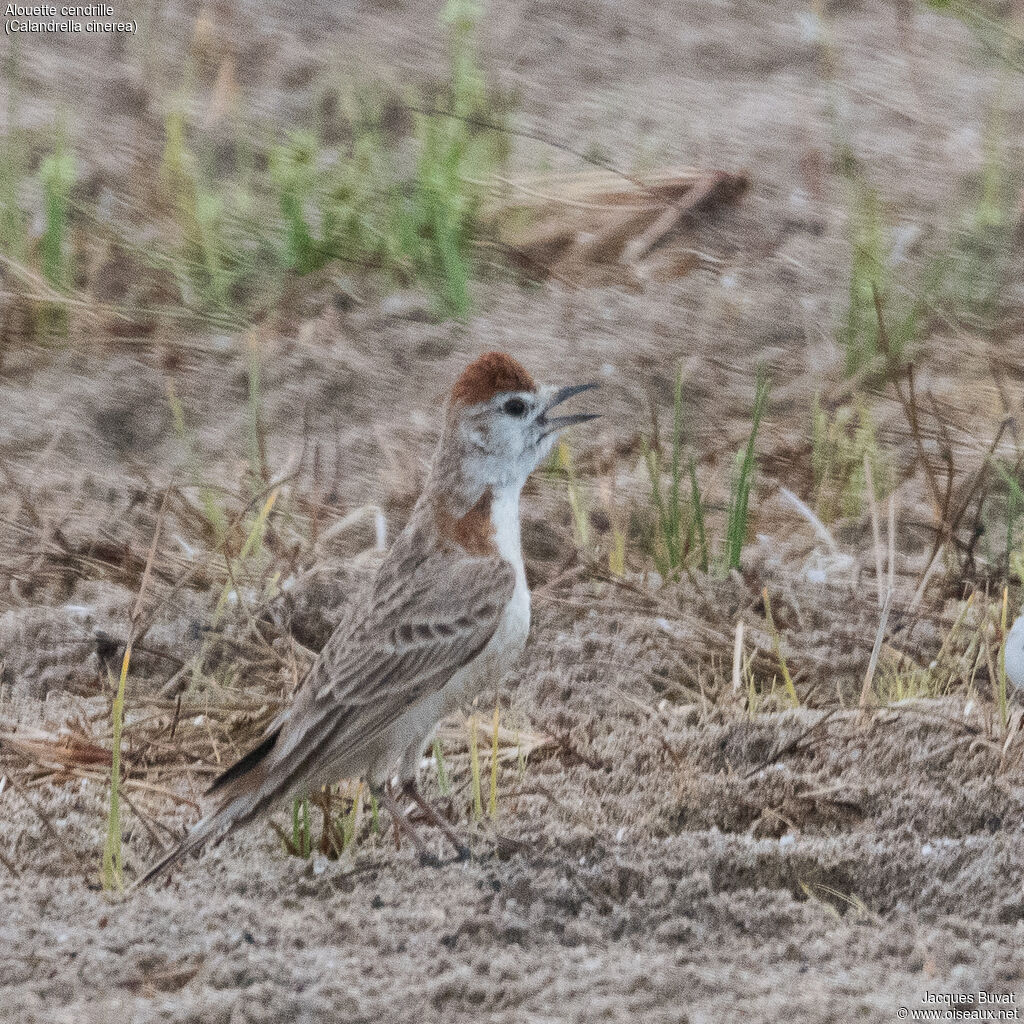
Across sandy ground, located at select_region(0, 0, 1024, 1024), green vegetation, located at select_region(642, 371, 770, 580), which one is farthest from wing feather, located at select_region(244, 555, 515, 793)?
green vegetation, located at select_region(642, 371, 770, 580)

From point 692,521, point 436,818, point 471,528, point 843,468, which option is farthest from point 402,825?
point 843,468

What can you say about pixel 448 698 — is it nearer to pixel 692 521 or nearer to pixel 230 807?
pixel 230 807

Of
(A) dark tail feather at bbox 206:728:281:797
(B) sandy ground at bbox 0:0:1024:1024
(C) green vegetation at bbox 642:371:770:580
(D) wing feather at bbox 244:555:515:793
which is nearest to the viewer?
(B) sandy ground at bbox 0:0:1024:1024

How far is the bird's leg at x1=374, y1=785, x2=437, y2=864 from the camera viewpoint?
153 inches

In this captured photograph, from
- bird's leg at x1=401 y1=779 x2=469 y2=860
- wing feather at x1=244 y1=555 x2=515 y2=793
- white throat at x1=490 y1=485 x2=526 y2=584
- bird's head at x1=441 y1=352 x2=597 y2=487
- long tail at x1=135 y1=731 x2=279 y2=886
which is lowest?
bird's leg at x1=401 y1=779 x2=469 y2=860

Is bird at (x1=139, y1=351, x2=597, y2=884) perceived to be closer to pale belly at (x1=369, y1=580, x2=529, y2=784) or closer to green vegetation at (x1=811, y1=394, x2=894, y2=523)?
pale belly at (x1=369, y1=580, x2=529, y2=784)

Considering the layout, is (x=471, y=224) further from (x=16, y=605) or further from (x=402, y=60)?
(x=16, y=605)

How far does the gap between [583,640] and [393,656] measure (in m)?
1.06

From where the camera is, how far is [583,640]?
4980 millimetres

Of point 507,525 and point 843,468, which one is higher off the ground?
point 507,525

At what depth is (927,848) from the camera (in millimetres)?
3752

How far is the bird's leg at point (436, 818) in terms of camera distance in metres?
3.95

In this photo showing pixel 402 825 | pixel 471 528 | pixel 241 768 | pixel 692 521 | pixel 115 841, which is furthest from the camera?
pixel 692 521

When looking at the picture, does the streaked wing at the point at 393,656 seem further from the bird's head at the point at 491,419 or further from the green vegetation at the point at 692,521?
the green vegetation at the point at 692,521
